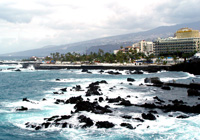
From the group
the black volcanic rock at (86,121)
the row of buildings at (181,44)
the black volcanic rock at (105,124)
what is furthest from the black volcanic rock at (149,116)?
the row of buildings at (181,44)

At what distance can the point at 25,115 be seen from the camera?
93.3ft

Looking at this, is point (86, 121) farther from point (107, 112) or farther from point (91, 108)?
point (91, 108)

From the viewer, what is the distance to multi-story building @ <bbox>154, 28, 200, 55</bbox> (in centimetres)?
13688

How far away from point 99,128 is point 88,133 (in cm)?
165

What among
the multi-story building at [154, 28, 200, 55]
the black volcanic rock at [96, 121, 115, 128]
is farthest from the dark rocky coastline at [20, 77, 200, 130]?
the multi-story building at [154, 28, 200, 55]

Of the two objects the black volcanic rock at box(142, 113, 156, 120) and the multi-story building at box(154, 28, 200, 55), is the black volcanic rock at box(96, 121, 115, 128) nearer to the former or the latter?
the black volcanic rock at box(142, 113, 156, 120)

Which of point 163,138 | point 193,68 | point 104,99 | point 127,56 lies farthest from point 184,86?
point 127,56

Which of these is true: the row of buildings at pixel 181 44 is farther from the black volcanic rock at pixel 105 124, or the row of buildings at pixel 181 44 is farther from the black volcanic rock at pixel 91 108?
the black volcanic rock at pixel 105 124

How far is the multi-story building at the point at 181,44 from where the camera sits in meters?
137

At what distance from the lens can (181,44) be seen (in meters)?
140

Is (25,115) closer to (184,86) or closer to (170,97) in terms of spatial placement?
(170,97)

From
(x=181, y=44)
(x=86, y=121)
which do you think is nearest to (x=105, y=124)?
(x=86, y=121)

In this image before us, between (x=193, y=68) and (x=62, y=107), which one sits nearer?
(x=62, y=107)

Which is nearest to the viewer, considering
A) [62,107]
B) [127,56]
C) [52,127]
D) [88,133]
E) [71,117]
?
[88,133]
